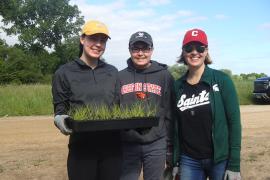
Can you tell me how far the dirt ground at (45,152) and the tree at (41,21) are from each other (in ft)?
114

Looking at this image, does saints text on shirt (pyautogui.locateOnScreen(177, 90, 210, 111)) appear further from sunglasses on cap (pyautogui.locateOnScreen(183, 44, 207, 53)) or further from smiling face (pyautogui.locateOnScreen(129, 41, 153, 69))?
smiling face (pyautogui.locateOnScreen(129, 41, 153, 69))

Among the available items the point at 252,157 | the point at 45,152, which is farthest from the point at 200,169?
the point at 45,152

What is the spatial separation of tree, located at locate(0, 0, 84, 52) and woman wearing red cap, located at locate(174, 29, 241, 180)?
42.1 meters

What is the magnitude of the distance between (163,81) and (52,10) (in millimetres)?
45469

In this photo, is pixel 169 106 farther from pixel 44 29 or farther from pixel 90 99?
pixel 44 29

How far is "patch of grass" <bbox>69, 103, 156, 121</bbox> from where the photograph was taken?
9.36ft

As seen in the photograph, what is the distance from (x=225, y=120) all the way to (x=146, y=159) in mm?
764

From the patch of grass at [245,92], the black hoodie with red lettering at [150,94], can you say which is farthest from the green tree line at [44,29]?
the black hoodie with red lettering at [150,94]

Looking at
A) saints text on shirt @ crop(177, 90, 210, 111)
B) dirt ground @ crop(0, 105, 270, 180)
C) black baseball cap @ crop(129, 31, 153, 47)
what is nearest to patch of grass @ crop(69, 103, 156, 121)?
saints text on shirt @ crop(177, 90, 210, 111)

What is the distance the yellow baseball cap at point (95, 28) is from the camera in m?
3.04

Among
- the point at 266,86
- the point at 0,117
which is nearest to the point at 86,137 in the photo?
the point at 0,117

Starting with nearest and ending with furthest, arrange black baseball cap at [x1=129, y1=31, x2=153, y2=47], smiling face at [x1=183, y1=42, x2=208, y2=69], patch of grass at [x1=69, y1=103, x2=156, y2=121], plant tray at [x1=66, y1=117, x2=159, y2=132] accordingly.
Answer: plant tray at [x1=66, y1=117, x2=159, y2=132] → patch of grass at [x1=69, y1=103, x2=156, y2=121] → smiling face at [x1=183, y1=42, x2=208, y2=69] → black baseball cap at [x1=129, y1=31, x2=153, y2=47]

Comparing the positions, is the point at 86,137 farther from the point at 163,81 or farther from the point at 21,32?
the point at 21,32

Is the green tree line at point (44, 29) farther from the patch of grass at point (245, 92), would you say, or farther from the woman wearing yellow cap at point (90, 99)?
the woman wearing yellow cap at point (90, 99)
